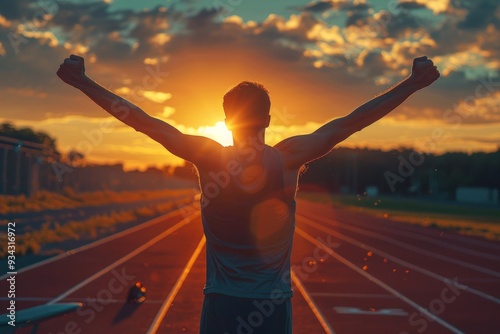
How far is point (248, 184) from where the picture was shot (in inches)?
123

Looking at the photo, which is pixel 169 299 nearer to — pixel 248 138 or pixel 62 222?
pixel 248 138

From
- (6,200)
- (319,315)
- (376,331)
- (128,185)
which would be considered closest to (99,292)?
(319,315)

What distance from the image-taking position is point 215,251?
324 centimetres

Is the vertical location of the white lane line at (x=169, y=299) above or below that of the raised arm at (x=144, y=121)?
below

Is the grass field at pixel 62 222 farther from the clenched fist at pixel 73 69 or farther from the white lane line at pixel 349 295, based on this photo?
the clenched fist at pixel 73 69

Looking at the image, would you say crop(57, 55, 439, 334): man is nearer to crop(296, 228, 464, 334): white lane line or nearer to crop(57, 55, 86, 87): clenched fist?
crop(57, 55, 86, 87): clenched fist

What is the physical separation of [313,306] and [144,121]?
1085 centimetres

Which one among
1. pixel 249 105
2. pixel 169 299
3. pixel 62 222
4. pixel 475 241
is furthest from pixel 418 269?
pixel 62 222

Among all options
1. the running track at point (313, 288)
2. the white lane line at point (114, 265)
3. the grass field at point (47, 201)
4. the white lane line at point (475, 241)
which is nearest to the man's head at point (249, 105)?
the running track at point (313, 288)

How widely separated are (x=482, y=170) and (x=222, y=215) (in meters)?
117

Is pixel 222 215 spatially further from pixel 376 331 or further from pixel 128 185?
pixel 128 185

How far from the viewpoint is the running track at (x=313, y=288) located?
11.7 m

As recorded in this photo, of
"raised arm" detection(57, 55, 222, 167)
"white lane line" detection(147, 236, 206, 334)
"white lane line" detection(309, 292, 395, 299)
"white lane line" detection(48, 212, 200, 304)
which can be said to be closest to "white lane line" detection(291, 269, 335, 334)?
"white lane line" detection(309, 292, 395, 299)

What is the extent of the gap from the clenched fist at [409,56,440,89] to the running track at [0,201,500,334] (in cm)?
108
